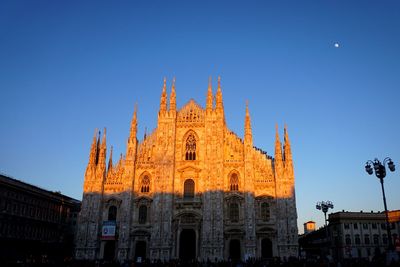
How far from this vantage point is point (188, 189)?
4741 centimetres

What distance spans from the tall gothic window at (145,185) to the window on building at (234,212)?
1051cm

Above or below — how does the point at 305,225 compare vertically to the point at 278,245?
above

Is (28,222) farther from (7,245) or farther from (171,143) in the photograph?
(171,143)

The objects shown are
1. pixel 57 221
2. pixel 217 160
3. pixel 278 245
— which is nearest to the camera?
pixel 278 245

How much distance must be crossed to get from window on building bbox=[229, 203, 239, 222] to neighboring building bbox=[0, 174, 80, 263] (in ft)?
71.2

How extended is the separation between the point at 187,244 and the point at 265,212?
33.0 ft

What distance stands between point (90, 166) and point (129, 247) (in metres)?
11.2

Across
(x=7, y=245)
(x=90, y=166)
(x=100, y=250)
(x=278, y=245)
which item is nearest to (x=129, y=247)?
(x=100, y=250)

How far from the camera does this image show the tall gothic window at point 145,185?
157 feet

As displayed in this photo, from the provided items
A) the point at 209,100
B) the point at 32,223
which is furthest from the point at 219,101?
the point at 32,223

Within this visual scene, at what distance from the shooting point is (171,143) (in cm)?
4828

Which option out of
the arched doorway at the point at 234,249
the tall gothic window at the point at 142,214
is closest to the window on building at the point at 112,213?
the tall gothic window at the point at 142,214

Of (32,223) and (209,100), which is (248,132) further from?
(32,223)

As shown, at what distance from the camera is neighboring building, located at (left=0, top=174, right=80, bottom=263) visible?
45.4 m
